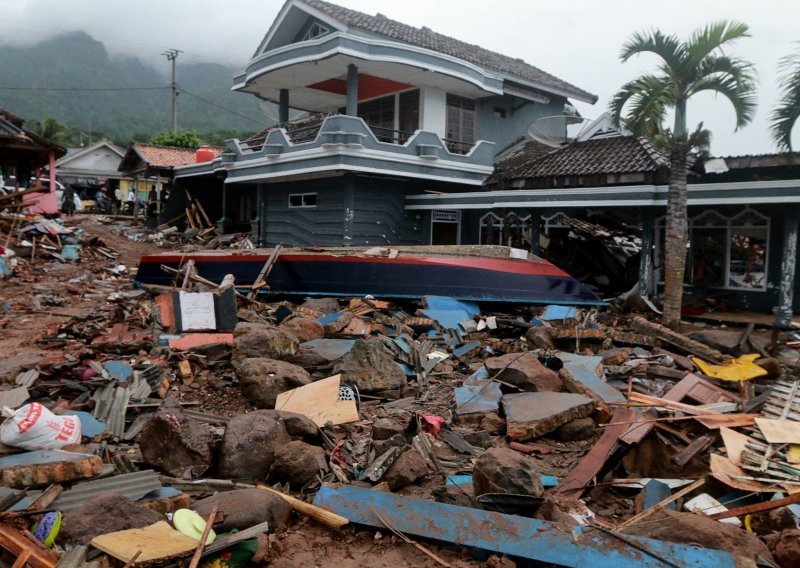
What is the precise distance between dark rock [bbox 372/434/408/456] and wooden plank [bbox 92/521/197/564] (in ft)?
7.41

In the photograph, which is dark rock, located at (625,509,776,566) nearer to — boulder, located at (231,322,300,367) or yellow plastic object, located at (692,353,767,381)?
yellow plastic object, located at (692,353,767,381)

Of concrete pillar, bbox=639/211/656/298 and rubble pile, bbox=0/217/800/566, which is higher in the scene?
concrete pillar, bbox=639/211/656/298

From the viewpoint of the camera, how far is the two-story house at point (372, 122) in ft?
52.7

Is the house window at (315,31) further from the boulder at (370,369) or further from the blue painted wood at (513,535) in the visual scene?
the blue painted wood at (513,535)

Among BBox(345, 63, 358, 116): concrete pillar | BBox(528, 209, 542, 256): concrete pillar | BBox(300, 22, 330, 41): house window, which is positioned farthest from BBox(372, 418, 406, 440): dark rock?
BBox(300, 22, 330, 41): house window

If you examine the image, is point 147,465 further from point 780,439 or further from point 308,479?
point 780,439

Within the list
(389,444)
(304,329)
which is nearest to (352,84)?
(304,329)

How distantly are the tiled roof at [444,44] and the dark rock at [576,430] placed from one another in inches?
501

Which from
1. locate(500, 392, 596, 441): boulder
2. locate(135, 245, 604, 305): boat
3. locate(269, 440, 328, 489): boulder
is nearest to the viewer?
locate(269, 440, 328, 489): boulder

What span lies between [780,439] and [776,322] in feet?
24.9

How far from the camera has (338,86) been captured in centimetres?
1955

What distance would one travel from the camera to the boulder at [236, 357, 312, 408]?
702 cm

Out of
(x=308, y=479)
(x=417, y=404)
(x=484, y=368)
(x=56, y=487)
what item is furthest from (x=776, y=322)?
(x=56, y=487)

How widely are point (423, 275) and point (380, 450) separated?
23.0ft
